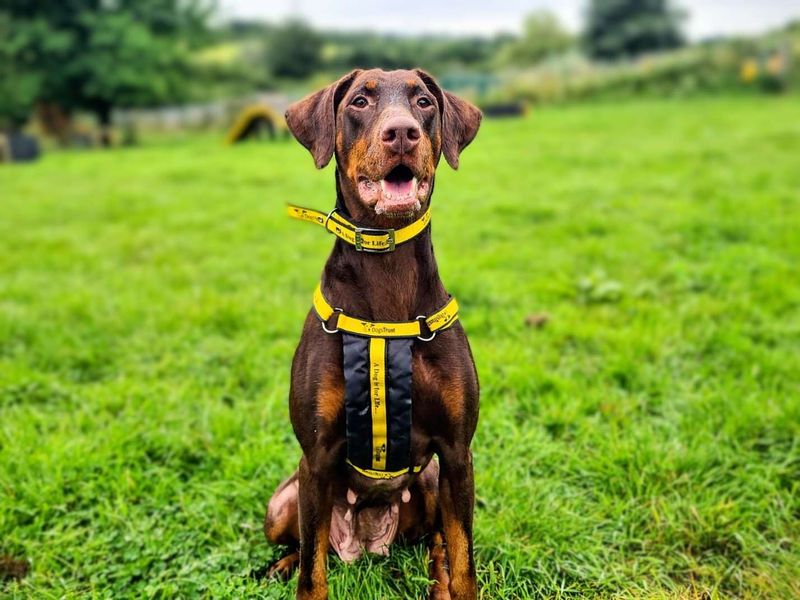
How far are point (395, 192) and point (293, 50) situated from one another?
37467 mm

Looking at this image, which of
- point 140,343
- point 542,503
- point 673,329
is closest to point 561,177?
point 673,329

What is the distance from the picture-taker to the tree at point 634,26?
32.5m

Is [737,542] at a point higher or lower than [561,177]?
lower

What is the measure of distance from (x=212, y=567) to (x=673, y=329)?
3.12 metres

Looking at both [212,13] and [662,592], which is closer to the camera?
[662,592]

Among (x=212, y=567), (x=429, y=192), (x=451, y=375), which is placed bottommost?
(x=212, y=567)

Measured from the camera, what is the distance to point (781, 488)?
2770 mm

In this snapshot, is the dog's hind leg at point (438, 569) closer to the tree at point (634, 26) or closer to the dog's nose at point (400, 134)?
the dog's nose at point (400, 134)

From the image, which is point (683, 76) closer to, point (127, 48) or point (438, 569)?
point (127, 48)

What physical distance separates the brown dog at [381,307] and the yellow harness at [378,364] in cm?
3

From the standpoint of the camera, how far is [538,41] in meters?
43.5

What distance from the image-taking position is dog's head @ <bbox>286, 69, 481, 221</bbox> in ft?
5.80

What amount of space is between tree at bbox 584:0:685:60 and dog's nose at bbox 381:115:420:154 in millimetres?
35178

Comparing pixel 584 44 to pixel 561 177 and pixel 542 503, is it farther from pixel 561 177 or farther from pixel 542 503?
pixel 542 503
